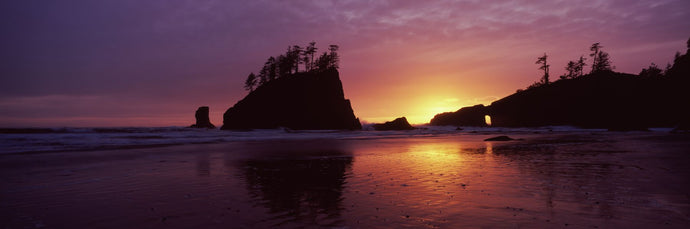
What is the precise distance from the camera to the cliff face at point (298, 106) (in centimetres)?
7438

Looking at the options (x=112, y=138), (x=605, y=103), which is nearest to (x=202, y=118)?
(x=112, y=138)

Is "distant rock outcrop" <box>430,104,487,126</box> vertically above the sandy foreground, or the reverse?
"distant rock outcrop" <box>430,104,487,126</box>

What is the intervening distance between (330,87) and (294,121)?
12.5 meters

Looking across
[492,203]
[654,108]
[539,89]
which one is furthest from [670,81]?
[492,203]

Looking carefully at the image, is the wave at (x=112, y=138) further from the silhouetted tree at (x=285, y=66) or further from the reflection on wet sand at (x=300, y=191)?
the silhouetted tree at (x=285, y=66)

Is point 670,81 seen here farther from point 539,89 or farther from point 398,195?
point 398,195

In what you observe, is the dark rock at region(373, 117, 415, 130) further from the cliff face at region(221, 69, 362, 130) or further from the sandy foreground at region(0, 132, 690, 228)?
the sandy foreground at region(0, 132, 690, 228)

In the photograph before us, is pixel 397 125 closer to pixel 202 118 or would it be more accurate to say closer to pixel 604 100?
pixel 604 100

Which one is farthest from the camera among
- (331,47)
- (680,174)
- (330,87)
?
(331,47)

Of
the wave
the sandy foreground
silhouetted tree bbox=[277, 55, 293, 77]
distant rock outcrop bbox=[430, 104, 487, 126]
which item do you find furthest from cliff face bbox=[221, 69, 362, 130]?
the sandy foreground

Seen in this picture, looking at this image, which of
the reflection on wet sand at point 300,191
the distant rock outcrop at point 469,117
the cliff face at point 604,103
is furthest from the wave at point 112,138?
the distant rock outcrop at point 469,117

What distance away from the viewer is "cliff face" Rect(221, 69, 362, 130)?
244 ft

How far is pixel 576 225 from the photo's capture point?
504cm

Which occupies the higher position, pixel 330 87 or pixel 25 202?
pixel 330 87
